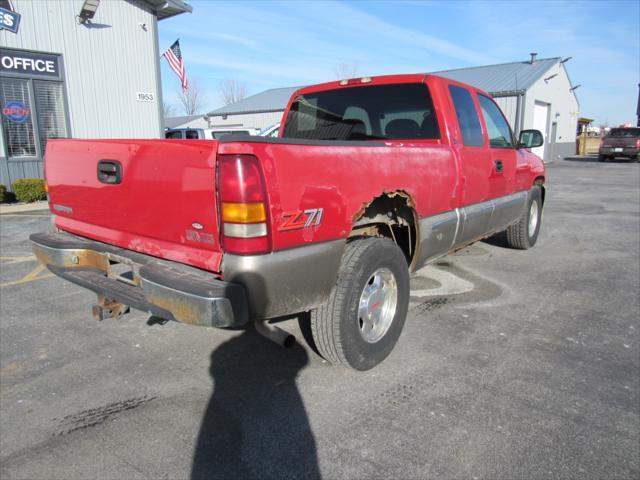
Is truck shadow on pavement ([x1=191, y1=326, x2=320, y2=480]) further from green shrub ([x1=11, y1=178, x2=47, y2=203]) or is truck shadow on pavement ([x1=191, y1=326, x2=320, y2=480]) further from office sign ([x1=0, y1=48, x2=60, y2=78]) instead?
office sign ([x1=0, y1=48, x2=60, y2=78])

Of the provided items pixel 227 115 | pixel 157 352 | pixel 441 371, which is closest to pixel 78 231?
pixel 157 352

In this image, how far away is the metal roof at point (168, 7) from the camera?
542 inches

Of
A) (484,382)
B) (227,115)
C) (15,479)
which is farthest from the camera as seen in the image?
(227,115)

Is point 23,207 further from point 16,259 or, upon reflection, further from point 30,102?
point 16,259

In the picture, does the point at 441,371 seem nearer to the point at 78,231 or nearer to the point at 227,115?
the point at 78,231

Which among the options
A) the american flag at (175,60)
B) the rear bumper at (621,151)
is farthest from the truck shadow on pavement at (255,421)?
the rear bumper at (621,151)

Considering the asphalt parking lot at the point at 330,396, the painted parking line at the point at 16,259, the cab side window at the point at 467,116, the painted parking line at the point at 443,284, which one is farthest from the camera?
the painted parking line at the point at 16,259

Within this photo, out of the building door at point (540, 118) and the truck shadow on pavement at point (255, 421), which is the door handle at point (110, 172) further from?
the building door at point (540, 118)

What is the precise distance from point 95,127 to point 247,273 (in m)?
12.6

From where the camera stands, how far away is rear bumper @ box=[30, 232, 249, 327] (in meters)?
2.30

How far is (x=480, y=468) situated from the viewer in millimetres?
2289

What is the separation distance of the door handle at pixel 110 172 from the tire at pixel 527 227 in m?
5.15

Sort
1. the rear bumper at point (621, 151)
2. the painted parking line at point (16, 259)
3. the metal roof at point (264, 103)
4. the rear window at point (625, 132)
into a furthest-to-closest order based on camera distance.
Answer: the metal roof at point (264, 103) → the rear window at point (625, 132) → the rear bumper at point (621, 151) → the painted parking line at point (16, 259)

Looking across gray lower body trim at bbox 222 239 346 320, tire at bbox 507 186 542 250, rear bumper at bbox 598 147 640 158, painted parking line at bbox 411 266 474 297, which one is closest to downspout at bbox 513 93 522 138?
rear bumper at bbox 598 147 640 158
